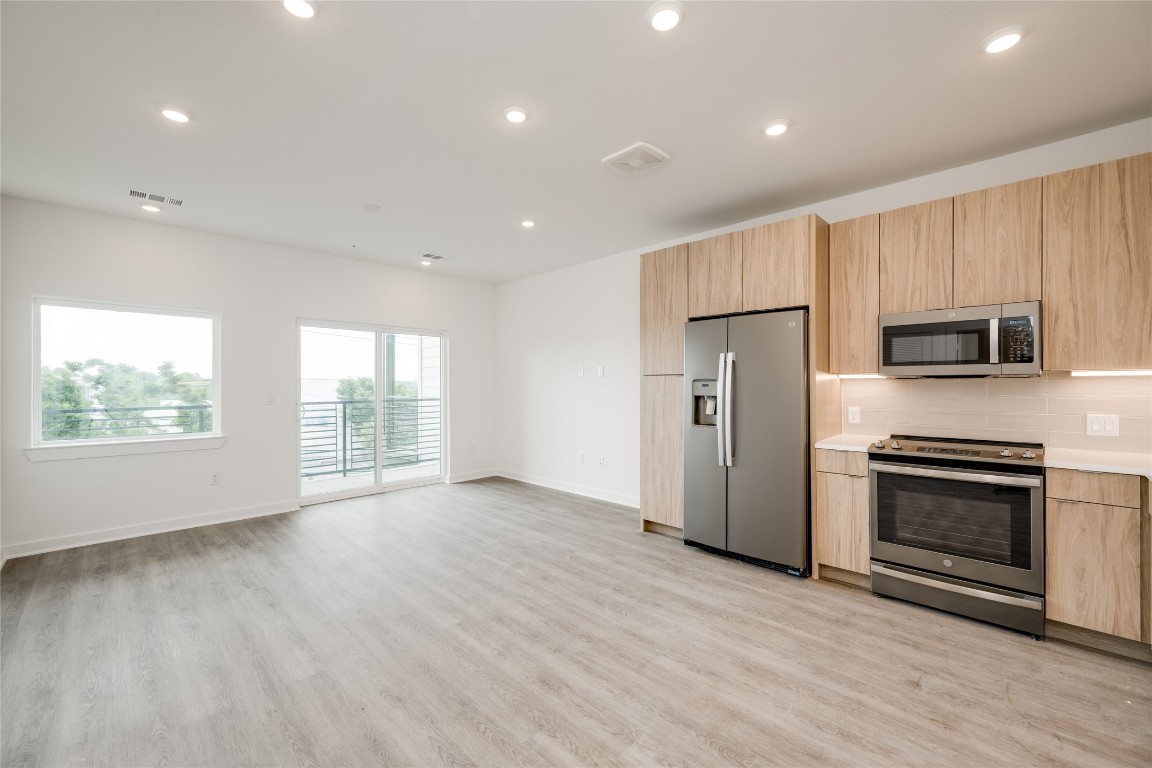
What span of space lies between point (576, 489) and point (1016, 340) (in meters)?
4.26

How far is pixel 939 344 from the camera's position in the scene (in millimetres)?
2945

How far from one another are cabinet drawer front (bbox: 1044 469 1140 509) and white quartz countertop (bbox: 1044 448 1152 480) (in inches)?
1.4

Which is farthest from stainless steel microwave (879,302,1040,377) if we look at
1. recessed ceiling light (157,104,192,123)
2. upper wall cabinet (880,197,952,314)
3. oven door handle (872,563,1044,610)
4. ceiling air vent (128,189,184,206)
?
ceiling air vent (128,189,184,206)

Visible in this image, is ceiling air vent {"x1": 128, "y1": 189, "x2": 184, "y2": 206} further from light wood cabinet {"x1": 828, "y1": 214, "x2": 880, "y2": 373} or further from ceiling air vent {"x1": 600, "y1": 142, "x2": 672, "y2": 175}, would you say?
light wood cabinet {"x1": 828, "y1": 214, "x2": 880, "y2": 373}

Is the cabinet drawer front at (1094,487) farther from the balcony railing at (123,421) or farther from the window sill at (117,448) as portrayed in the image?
the balcony railing at (123,421)

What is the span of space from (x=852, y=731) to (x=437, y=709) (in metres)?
1.66

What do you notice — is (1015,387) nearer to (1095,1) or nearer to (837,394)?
(837,394)

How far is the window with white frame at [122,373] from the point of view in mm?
3945

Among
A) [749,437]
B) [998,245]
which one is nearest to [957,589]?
[749,437]

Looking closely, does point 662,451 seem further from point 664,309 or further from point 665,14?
point 665,14

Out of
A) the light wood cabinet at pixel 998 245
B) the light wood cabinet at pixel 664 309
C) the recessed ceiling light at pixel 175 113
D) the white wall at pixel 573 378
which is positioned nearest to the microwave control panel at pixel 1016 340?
the light wood cabinet at pixel 998 245

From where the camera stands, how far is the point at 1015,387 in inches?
116

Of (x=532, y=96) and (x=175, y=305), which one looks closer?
(x=532, y=96)

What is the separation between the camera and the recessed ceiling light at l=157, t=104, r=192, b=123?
2.49 m
